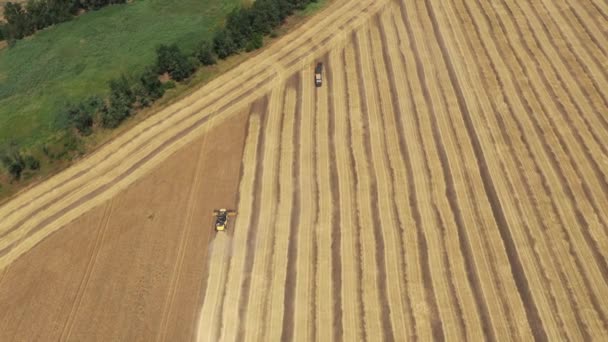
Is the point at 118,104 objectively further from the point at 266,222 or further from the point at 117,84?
the point at 266,222

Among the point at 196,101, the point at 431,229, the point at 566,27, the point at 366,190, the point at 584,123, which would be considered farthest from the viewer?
the point at 566,27

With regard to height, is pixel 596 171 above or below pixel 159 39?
below

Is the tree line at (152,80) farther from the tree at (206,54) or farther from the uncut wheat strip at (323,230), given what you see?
the uncut wheat strip at (323,230)

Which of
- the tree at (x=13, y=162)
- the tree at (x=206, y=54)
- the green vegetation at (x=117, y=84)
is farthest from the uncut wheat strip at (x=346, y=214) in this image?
the tree at (x=13, y=162)

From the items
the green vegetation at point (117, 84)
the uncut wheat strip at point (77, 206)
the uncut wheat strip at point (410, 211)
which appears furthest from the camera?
the green vegetation at point (117, 84)

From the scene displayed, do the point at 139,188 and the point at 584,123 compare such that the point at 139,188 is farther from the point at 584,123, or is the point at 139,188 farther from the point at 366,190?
the point at 584,123

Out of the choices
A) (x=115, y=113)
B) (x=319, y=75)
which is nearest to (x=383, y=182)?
(x=319, y=75)

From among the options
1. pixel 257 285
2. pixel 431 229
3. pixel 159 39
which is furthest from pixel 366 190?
pixel 159 39

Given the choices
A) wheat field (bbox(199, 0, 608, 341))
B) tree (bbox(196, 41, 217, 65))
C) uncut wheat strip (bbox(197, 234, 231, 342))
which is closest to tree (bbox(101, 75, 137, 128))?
tree (bbox(196, 41, 217, 65))
